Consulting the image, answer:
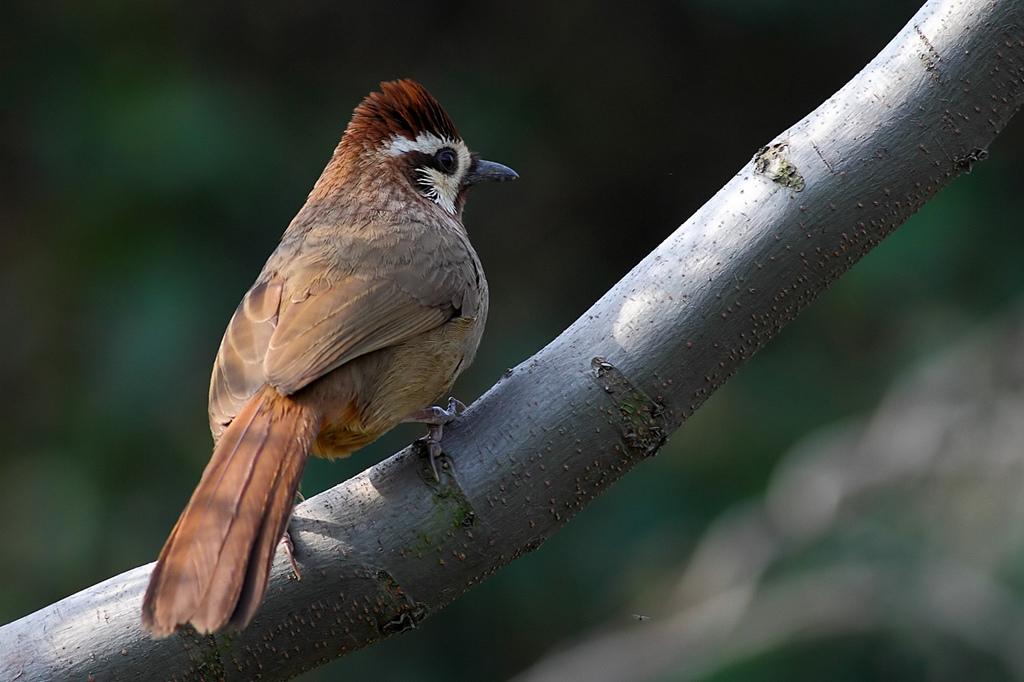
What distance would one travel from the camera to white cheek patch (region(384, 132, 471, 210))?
138 inches

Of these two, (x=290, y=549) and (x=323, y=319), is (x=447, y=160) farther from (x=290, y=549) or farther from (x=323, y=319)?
(x=290, y=549)

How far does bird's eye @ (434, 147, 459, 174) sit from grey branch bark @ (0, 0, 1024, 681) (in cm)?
140

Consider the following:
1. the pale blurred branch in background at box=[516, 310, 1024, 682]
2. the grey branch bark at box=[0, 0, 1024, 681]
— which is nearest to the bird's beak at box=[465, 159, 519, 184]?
the grey branch bark at box=[0, 0, 1024, 681]

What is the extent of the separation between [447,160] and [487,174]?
7.0 inches

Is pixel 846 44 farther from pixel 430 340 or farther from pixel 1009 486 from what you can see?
pixel 430 340

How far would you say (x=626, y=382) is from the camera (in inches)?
89.4

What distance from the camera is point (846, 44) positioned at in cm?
641

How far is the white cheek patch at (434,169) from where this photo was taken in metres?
3.51

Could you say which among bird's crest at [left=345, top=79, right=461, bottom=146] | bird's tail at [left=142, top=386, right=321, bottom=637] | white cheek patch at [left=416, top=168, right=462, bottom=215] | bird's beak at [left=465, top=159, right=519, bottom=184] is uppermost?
bird's crest at [left=345, top=79, right=461, bottom=146]

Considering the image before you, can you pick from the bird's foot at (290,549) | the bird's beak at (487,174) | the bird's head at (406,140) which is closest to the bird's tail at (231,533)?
the bird's foot at (290,549)

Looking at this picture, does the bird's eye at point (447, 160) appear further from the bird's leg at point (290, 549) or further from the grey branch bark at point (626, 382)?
the bird's leg at point (290, 549)

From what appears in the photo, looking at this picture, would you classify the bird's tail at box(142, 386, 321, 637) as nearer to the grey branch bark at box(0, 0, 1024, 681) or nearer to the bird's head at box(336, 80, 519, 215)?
the grey branch bark at box(0, 0, 1024, 681)

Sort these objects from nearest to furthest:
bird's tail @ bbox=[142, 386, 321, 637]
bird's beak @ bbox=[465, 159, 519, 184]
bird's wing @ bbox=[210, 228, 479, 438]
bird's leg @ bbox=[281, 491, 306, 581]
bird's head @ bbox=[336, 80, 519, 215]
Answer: bird's tail @ bbox=[142, 386, 321, 637] < bird's leg @ bbox=[281, 491, 306, 581] < bird's wing @ bbox=[210, 228, 479, 438] < bird's head @ bbox=[336, 80, 519, 215] < bird's beak @ bbox=[465, 159, 519, 184]

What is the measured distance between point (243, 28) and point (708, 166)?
295 cm
